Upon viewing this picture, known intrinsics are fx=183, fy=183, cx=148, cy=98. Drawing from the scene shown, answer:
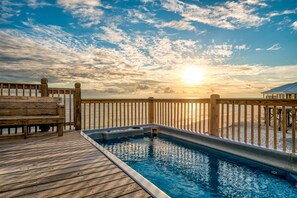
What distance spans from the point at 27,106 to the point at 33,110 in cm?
16

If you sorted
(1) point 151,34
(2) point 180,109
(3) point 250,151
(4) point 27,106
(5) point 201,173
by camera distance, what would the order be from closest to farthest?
(5) point 201,173
(3) point 250,151
(4) point 27,106
(2) point 180,109
(1) point 151,34

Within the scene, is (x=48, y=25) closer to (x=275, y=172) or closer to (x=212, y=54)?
(x=212, y=54)

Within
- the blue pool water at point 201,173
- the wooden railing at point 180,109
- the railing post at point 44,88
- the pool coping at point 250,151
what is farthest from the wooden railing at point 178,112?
the railing post at point 44,88

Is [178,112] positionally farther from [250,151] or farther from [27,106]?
[27,106]

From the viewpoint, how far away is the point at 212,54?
24.6ft

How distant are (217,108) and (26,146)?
4153 mm

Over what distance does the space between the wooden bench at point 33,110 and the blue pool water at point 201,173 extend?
1635 millimetres

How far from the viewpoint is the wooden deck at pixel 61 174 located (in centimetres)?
167

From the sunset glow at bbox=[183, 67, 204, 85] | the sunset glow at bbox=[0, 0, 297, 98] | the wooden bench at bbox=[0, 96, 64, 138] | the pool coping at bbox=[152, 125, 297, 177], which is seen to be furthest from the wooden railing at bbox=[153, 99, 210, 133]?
the wooden bench at bbox=[0, 96, 64, 138]

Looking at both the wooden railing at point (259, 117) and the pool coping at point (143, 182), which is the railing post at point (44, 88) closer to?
the pool coping at point (143, 182)

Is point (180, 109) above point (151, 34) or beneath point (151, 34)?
beneath

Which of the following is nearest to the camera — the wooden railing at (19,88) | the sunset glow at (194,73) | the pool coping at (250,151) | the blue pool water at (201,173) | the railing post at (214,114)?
the blue pool water at (201,173)

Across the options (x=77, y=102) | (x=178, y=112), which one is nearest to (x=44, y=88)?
(x=77, y=102)

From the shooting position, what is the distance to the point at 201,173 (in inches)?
114
